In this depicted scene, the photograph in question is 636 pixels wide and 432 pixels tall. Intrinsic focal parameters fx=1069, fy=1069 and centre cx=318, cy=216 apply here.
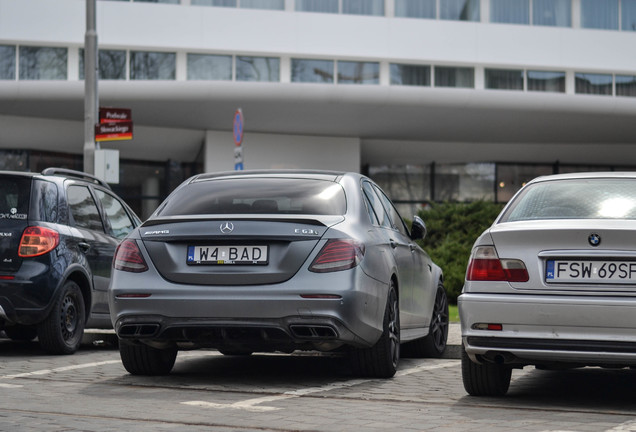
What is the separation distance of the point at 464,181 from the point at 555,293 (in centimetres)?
3044

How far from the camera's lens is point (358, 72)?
101 feet

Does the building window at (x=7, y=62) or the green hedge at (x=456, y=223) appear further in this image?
the building window at (x=7, y=62)

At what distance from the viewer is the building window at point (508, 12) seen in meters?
32.2

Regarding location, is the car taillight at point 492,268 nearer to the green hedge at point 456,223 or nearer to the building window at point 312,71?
the green hedge at point 456,223

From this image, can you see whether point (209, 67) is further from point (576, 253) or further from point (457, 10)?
point (576, 253)

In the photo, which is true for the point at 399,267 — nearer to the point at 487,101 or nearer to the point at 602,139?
the point at 487,101

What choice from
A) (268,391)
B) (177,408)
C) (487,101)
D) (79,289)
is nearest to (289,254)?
(268,391)

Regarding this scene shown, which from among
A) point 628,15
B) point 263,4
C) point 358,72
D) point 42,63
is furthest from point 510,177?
point 42,63

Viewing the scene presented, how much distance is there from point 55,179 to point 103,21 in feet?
66.6

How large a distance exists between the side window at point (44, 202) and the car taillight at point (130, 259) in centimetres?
226

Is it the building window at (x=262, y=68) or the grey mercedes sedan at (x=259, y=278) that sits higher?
the building window at (x=262, y=68)

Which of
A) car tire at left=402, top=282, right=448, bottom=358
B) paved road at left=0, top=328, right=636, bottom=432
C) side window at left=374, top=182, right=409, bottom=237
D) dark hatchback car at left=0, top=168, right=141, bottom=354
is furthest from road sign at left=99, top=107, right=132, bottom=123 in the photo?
side window at left=374, top=182, right=409, bottom=237

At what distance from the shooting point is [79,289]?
9922 millimetres

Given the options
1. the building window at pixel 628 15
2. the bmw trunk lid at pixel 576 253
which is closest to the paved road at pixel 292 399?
the bmw trunk lid at pixel 576 253
